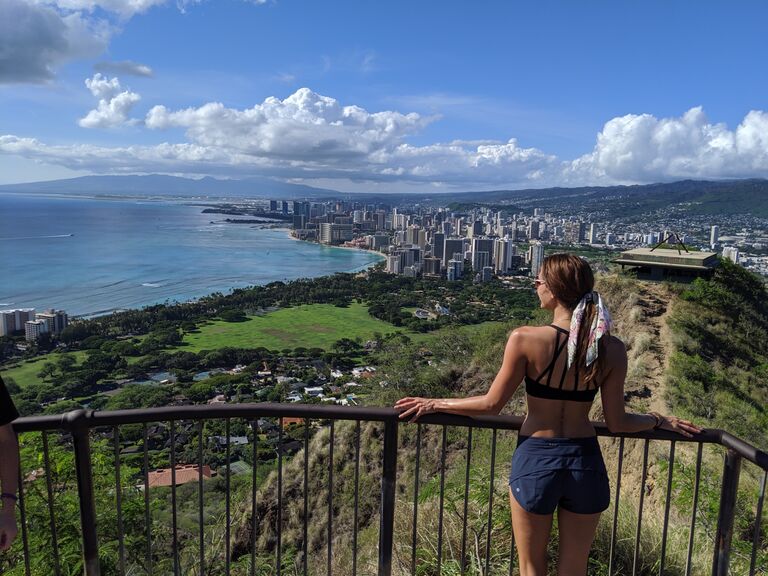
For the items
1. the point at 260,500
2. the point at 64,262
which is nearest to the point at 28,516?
the point at 260,500

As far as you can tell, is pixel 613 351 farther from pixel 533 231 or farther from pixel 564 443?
pixel 533 231

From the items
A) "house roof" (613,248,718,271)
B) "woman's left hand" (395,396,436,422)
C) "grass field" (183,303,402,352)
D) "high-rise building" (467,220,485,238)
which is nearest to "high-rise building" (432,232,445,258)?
"high-rise building" (467,220,485,238)

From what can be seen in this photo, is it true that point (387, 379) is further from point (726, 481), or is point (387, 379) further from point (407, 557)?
point (726, 481)

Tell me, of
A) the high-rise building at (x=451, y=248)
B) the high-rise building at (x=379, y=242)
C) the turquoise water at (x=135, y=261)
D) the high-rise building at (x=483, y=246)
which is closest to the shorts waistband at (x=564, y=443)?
the turquoise water at (x=135, y=261)

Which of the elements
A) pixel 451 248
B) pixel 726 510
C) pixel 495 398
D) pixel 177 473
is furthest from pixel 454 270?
pixel 495 398

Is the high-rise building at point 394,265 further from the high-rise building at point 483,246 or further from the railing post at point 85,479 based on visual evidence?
the railing post at point 85,479

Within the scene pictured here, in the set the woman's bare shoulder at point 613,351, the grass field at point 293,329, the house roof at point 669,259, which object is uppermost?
the woman's bare shoulder at point 613,351

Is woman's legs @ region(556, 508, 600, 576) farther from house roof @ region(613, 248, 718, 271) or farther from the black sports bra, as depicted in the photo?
house roof @ region(613, 248, 718, 271)
